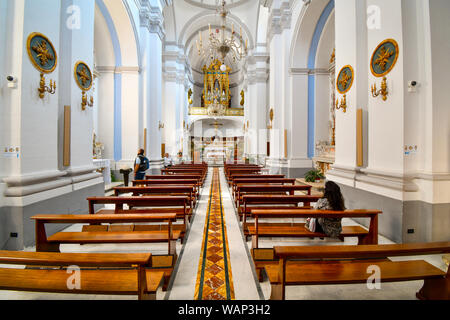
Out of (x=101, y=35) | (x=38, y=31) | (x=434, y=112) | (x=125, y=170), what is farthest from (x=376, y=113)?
(x=101, y=35)

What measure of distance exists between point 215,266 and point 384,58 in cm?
374

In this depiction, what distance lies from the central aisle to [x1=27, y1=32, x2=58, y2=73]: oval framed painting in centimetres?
319

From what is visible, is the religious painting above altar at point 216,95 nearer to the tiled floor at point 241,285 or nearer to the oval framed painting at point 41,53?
the oval framed painting at point 41,53

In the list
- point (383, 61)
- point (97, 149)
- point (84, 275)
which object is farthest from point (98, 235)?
point (97, 149)

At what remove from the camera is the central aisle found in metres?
1.99

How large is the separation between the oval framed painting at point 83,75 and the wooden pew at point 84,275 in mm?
3471

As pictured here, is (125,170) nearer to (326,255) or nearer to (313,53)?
(326,255)

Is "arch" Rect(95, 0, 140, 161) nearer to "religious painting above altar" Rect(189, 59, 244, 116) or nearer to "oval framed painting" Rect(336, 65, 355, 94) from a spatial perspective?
"oval framed painting" Rect(336, 65, 355, 94)

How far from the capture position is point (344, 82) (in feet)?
14.3

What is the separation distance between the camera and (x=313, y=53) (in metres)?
7.95

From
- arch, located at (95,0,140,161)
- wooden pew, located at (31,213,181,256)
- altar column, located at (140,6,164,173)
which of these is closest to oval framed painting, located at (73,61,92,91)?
wooden pew, located at (31,213,181,256)

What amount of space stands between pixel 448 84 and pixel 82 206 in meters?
5.82

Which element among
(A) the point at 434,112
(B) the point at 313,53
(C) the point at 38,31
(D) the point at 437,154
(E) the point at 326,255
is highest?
(B) the point at 313,53

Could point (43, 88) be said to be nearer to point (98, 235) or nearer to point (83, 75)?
point (83, 75)
